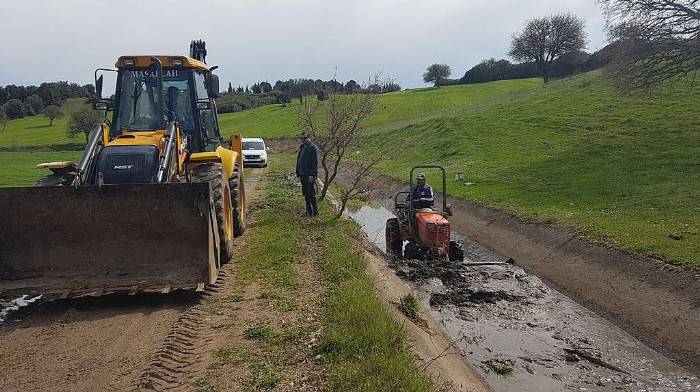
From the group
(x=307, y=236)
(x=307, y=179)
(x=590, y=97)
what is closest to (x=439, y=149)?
(x=590, y=97)

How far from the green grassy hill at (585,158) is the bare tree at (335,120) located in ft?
6.88

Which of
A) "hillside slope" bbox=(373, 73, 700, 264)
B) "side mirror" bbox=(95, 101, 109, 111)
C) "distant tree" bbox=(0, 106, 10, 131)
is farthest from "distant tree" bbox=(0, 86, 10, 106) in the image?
"side mirror" bbox=(95, 101, 109, 111)

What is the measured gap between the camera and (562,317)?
31.5 feet

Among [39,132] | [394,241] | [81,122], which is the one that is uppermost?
[81,122]

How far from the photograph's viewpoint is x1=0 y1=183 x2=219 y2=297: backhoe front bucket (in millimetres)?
7195

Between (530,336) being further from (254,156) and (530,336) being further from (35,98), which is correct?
(35,98)

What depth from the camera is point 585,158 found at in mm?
22375

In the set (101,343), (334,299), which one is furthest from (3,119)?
(334,299)

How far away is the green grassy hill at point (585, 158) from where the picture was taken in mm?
13305

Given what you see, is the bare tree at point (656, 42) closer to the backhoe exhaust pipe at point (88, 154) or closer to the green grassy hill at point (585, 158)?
the green grassy hill at point (585, 158)

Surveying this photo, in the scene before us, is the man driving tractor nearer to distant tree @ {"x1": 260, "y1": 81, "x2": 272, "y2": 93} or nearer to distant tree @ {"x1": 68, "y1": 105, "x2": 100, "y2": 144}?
distant tree @ {"x1": 68, "y1": 105, "x2": 100, "y2": 144}

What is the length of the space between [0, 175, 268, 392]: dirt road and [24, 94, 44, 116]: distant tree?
90.4 metres

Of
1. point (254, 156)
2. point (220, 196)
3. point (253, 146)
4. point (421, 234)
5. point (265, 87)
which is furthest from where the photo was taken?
point (265, 87)

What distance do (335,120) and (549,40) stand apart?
6406cm
